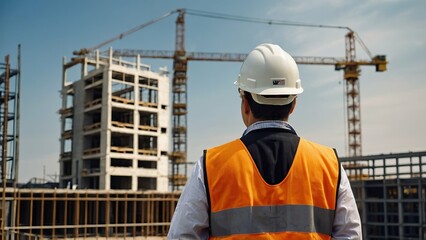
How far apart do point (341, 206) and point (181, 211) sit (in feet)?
2.11

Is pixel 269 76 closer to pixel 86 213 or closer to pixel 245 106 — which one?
pixel 245 106

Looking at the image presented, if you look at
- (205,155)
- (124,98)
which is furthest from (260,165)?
(124,98)

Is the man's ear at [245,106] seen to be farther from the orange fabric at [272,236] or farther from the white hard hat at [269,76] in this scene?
the orange fabric at [272,236]

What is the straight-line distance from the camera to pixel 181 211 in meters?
1.89

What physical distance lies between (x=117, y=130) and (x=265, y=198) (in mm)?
39017

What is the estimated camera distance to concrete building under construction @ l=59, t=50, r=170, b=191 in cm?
3994

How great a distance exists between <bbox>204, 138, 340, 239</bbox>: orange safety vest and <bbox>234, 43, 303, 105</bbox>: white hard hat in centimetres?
28

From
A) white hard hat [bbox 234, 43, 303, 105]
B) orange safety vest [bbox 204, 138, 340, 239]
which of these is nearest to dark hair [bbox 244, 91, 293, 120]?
white hard hat [bbox 234, 43, 303, 105]

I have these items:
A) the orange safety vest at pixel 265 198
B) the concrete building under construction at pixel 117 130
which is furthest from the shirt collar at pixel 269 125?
the concrete building under construction at pixel 117 130

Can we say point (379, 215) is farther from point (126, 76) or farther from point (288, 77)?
point (126, 76)

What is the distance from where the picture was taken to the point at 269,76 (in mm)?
2182

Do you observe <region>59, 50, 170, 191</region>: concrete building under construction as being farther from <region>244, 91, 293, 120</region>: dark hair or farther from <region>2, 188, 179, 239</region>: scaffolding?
<region>244, 91, 293, 120</region>: dark hair

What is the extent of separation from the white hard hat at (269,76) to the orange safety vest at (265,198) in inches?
11.1

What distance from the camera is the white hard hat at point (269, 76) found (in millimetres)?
2145
